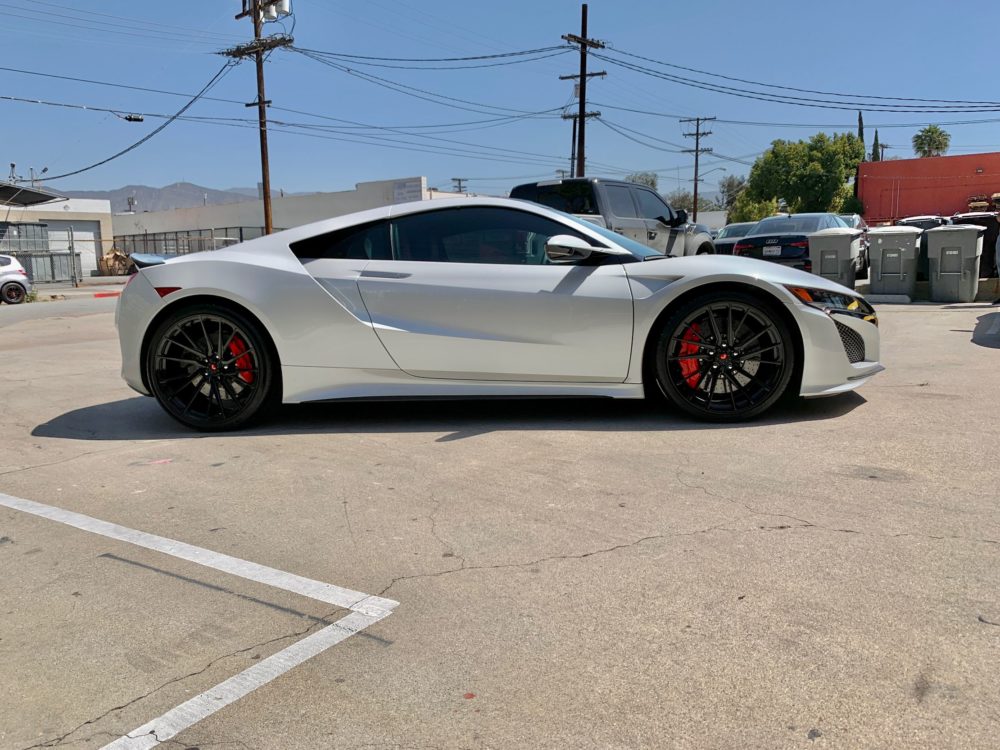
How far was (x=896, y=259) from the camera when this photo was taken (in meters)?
13.3

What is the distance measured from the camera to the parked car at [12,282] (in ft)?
67.2

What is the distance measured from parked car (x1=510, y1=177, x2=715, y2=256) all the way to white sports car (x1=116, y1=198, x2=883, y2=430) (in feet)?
18.3

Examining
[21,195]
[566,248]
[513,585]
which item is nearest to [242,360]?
[566,248]

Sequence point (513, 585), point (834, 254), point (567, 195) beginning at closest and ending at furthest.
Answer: point (513, 585)
point (567, 195)
point (834, 254)

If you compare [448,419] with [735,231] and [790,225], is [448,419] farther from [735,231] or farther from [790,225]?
[735,231]

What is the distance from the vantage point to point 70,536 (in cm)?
349

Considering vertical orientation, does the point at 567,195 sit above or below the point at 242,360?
above

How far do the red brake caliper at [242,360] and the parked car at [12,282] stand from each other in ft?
61.0

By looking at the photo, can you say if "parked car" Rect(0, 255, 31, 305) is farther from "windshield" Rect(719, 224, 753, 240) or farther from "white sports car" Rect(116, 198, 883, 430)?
"windshield" Rect(719, 224, 753, 240)

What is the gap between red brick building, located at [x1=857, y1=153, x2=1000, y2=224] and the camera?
177 feet

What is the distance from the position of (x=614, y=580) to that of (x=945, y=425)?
115 inches

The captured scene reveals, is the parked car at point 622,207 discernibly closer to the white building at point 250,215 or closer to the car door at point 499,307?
the car door at point 499,307

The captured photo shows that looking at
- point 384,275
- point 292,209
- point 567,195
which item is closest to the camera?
point 384,275

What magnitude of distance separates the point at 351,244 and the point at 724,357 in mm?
2405
